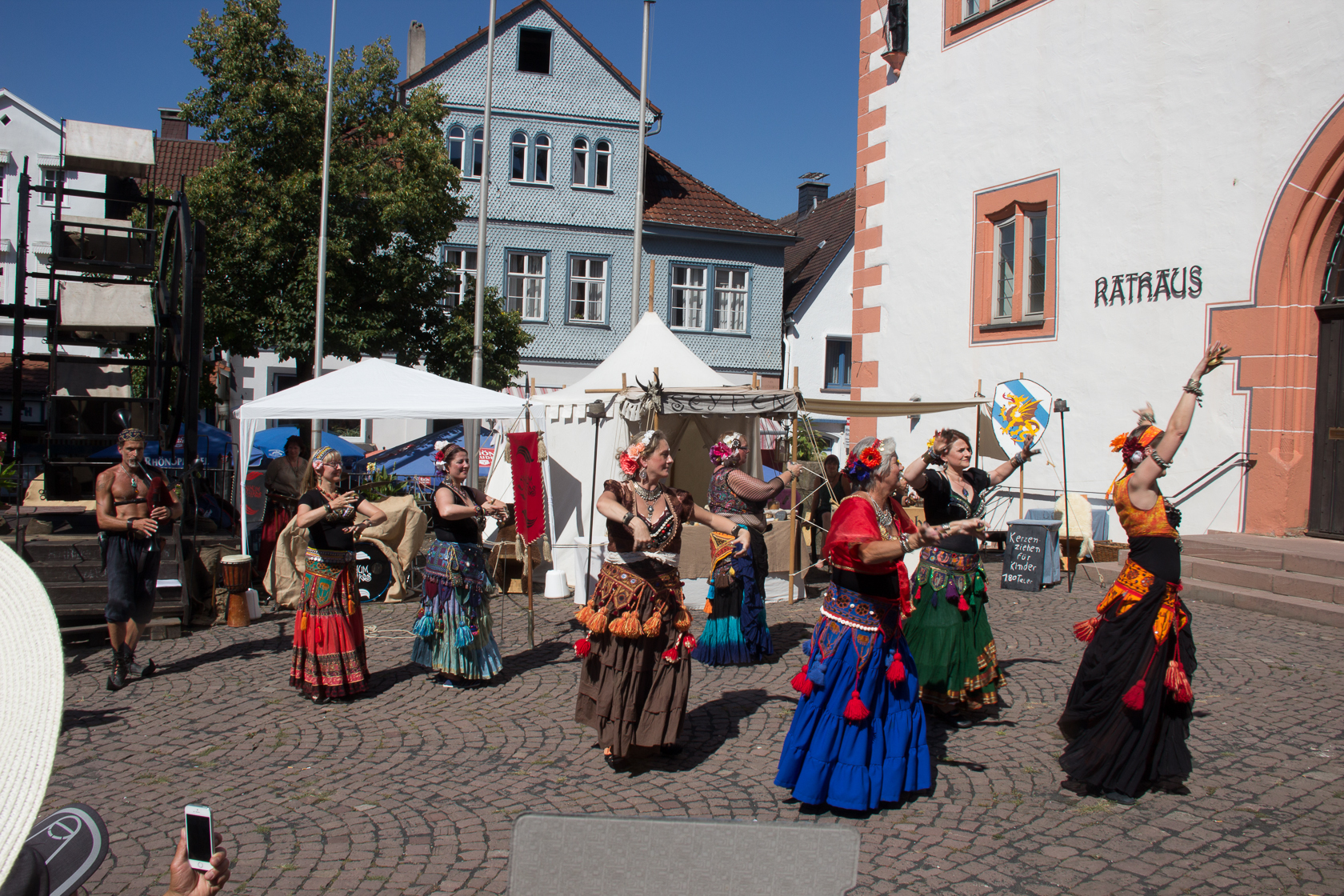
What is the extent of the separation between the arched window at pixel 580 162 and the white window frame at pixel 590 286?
2.12 metres

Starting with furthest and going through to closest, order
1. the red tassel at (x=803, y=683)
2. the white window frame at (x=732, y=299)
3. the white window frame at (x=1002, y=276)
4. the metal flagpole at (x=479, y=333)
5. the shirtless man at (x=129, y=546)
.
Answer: the white window frame at (x=732, y=299) < the metal flagpole at (x=479, y=333) < the white window frame at (x=1002, y=276) < the shirtless man at (x=129, y=546) < the red tassel at (x=803, y=683)

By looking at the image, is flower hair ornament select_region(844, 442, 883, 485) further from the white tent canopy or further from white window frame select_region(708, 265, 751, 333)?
white window frame select_region(708, 265, 751, 333)

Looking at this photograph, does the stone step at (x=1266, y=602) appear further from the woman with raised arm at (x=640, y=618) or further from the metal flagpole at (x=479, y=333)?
the metal flagpole at (x=479, y=333)

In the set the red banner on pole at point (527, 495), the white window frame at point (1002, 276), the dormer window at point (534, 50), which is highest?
the dormer window at point (534, 50)

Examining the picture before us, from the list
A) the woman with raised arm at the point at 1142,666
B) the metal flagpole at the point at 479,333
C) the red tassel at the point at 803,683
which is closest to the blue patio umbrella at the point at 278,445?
the metal flagpole at the point at 479,333

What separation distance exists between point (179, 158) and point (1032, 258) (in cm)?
2724

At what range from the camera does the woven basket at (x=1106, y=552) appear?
36.7ft

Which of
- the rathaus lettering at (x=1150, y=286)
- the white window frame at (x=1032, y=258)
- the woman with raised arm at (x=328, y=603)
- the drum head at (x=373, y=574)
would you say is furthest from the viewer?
the white window frame at (x=1032, y=258)

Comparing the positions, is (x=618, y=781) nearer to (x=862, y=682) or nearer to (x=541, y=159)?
(x=862, y=682)

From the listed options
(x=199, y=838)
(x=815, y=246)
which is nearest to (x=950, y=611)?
(x=199, y=838)

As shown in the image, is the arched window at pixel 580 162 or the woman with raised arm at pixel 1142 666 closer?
the woman with raised arm at pixel 1142 666

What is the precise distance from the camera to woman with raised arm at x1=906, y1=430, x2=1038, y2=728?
221 inches

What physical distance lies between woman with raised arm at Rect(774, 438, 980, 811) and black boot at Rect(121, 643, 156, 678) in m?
4.87

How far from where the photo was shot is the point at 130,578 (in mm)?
6859
